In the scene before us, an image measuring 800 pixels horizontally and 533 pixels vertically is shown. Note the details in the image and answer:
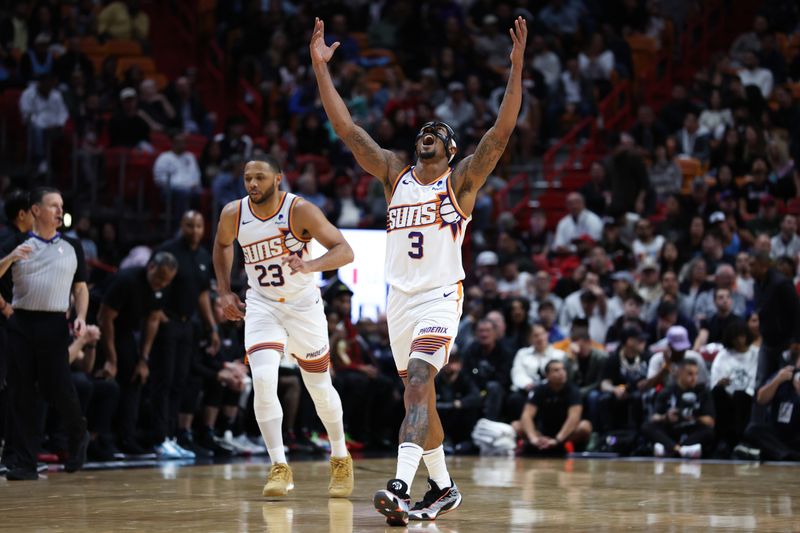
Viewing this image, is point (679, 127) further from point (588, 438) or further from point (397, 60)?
point (588, 438)

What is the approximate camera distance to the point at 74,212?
18.1 m

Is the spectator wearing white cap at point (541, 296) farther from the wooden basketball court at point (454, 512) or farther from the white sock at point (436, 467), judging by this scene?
the white sock at point (436, 467)

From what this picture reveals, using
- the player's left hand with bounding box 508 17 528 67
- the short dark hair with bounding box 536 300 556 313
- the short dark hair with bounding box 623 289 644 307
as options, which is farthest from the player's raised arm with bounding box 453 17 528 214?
the short dark hair with bounding box 536 300 556 313

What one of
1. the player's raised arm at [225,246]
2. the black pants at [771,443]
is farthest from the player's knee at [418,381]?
the black pants at [771,443]

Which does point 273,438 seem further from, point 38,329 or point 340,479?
point 38,329

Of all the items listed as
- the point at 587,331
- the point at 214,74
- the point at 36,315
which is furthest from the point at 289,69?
the point at 36,315

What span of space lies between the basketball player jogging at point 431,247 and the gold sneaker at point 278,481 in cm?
127

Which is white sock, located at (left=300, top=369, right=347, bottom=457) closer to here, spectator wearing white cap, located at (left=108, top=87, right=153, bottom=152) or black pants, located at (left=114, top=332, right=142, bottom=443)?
black pants, located at (left=114, top=332, right=142, bottom=443)

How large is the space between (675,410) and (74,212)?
28.5 ft

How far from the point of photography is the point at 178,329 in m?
14.0

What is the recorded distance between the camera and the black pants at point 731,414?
47.0 ft

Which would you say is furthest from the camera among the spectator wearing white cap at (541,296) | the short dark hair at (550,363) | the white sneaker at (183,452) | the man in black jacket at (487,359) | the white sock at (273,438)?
the spectator wearing white cap at (541,296)

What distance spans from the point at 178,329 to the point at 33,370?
336 cm

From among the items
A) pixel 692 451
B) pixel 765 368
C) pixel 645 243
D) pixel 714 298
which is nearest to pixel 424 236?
pixel 765 368
